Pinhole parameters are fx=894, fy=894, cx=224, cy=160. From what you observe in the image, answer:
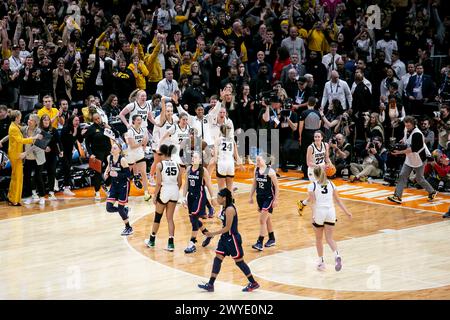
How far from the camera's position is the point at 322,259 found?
15070mm

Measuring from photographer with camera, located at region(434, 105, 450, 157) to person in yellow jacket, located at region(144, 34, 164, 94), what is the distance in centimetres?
789

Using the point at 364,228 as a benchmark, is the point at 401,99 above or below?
above

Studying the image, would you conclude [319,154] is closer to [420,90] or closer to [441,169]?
[441,169]

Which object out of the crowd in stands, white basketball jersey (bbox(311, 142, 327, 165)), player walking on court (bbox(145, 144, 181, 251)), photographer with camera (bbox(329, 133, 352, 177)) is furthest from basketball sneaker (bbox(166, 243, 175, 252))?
photographer with camera (bbox(329, 133, 352, 177))

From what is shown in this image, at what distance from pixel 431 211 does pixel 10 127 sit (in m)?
9.44

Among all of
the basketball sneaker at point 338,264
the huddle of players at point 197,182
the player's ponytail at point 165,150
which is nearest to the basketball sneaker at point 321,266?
the huddle of players at point 197,182

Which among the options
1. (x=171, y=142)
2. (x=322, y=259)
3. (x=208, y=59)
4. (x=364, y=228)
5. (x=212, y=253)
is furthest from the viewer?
(x=208, y=59)

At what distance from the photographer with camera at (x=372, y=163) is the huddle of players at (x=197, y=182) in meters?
4.07

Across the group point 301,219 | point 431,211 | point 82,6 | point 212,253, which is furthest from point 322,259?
point 82,6

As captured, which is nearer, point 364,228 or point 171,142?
point 364,228

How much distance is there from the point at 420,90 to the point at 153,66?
738 cm

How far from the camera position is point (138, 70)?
80.1 ft

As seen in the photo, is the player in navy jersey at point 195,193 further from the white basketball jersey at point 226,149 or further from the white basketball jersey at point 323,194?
the white basketball jersey at point 323,194

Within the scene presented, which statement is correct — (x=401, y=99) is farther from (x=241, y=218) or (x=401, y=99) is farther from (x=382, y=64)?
(x=241, y=218)
